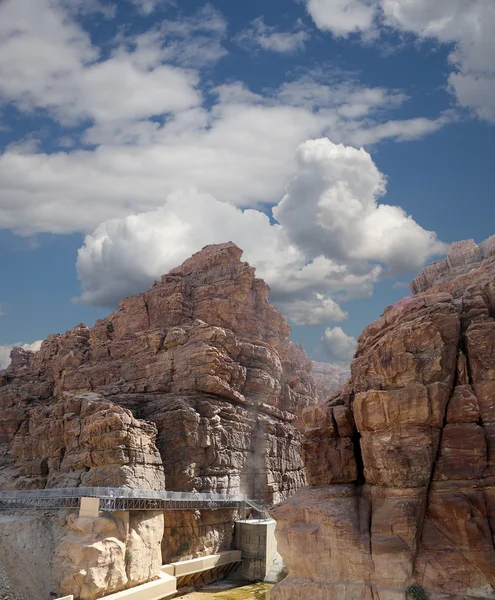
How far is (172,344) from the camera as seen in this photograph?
3312 inches

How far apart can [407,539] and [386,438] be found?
20.2 ft

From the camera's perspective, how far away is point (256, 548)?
71.6m

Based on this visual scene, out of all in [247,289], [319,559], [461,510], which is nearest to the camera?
[461,510]

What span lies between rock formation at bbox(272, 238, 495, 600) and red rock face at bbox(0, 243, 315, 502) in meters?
28.2

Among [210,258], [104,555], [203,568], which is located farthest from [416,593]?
[210,258]

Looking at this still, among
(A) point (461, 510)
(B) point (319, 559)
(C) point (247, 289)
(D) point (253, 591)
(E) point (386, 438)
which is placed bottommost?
(D) point (253, 591)

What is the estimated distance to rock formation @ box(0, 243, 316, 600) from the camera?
61625 mm

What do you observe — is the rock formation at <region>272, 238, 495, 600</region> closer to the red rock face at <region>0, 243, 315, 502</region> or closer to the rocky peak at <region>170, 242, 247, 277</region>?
the red rock face at <region>0, 243, 315, 502</region>

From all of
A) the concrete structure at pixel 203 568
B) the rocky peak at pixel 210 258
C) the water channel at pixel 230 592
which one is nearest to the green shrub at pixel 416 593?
the water channel at pixel 230 592

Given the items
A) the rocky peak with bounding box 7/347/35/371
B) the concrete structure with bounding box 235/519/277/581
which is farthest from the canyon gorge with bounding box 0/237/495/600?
the rocky peak with bounding box 7/347/35/371

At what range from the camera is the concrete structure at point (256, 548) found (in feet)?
231

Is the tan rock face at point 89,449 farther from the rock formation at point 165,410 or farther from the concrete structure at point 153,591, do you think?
the concrete structure at point 153,591

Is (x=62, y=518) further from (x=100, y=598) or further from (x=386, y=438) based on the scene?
(x=386, y=438)

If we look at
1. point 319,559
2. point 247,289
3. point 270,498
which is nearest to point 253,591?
point 270,498
